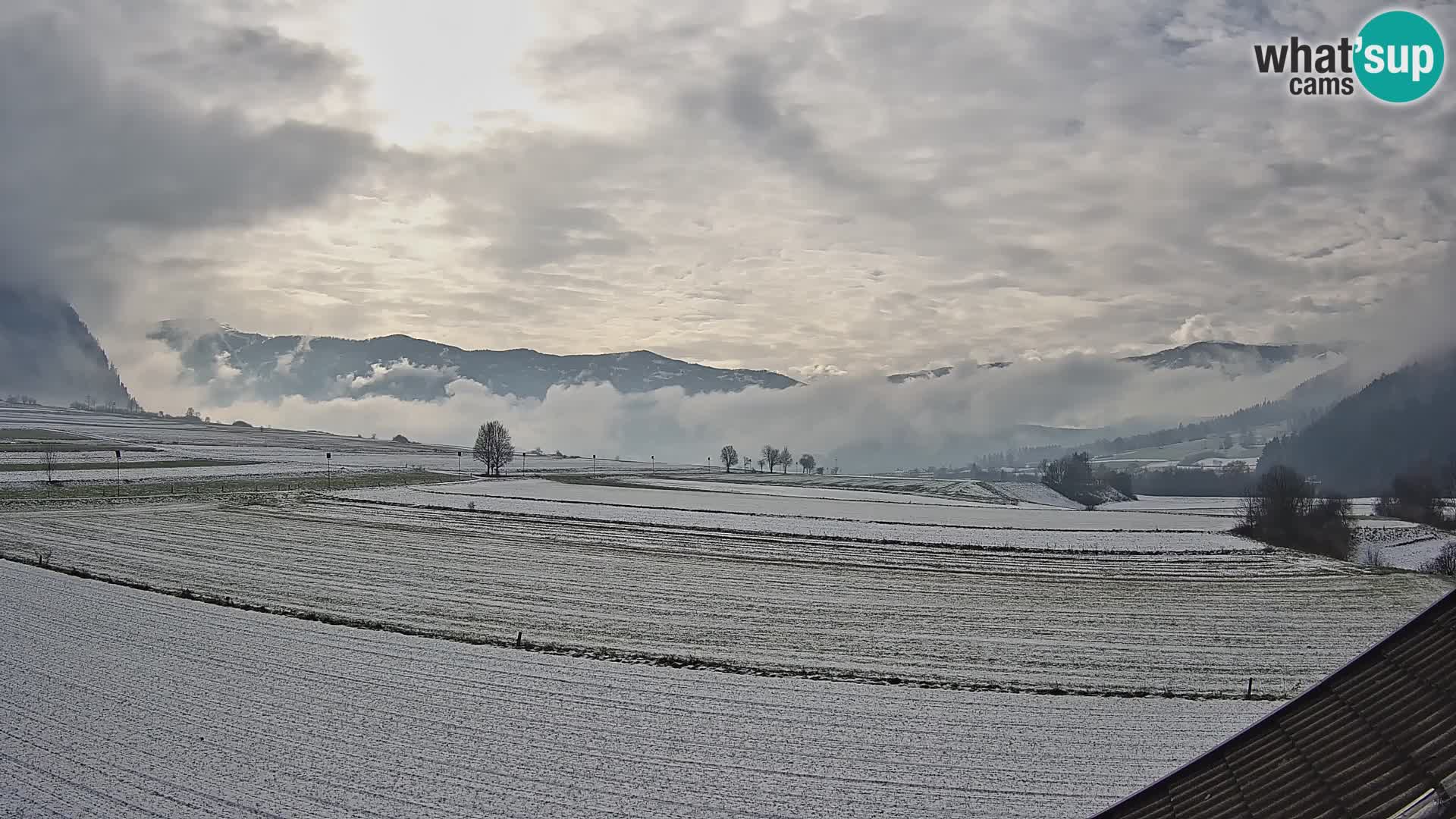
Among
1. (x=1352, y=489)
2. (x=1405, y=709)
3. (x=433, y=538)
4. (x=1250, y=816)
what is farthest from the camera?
(x=1352, y=489)

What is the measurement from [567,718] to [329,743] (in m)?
5.14

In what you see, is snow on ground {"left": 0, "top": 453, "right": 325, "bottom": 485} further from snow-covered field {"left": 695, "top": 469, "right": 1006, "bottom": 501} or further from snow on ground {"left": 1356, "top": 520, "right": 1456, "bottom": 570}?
snow on ground {"left": 1356, "top": 520, "right": 1456, "bottom": 570}

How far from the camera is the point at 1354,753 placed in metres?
6.02

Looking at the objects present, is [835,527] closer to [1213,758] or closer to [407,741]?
[407,741]

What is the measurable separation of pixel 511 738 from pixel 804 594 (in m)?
21.1

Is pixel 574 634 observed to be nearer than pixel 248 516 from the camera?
Yes

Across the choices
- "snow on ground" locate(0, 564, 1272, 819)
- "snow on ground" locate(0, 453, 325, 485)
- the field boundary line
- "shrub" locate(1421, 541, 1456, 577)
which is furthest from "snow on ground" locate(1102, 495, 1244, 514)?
"snow on ground" locate(0, 453, 325, 485)

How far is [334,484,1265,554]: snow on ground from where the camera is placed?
5862 centimetres

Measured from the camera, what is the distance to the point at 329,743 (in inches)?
730

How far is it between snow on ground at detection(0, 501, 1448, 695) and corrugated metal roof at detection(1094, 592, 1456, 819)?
18.4 m

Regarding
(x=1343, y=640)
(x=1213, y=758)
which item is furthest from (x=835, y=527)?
(x=1213, y=758)

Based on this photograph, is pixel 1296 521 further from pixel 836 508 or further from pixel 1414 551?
pixel 836 508

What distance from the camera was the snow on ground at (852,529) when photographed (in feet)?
192

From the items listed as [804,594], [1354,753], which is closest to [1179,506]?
[804,594]
